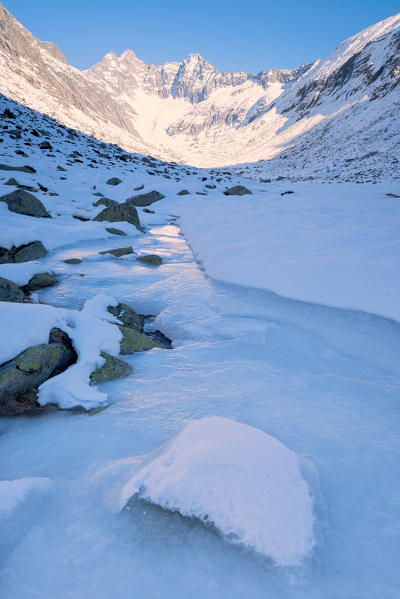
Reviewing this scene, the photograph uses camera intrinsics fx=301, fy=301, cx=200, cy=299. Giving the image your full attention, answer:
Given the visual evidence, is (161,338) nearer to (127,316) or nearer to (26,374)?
(127,316)

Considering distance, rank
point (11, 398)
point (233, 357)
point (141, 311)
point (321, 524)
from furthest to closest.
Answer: point (141, 311), point (233, 357), point (11, 398), point (321, 524)

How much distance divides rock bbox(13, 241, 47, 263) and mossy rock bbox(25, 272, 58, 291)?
1.35m

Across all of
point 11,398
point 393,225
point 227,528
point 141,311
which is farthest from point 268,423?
point 393,225

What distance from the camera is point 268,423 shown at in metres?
2.31

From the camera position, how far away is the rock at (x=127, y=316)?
4270 mm

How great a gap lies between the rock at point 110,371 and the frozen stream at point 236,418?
0.39 feet

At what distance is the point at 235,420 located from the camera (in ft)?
7.61

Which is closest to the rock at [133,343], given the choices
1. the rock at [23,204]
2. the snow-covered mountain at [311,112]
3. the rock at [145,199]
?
the rock at [23,204]

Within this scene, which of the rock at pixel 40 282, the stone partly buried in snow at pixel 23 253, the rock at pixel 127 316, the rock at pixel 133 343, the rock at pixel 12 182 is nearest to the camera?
the rock at pixel 133 343

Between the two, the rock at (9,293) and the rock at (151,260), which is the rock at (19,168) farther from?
the rock at (9,293)

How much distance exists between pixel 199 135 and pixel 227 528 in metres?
169

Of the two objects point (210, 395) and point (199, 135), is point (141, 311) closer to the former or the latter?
point (210, 395)

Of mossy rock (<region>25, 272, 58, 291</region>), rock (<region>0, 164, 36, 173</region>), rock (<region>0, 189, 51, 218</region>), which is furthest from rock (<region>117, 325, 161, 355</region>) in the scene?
rock (<region>0, 164, 36, 173</region>)

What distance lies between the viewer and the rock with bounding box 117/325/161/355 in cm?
349
